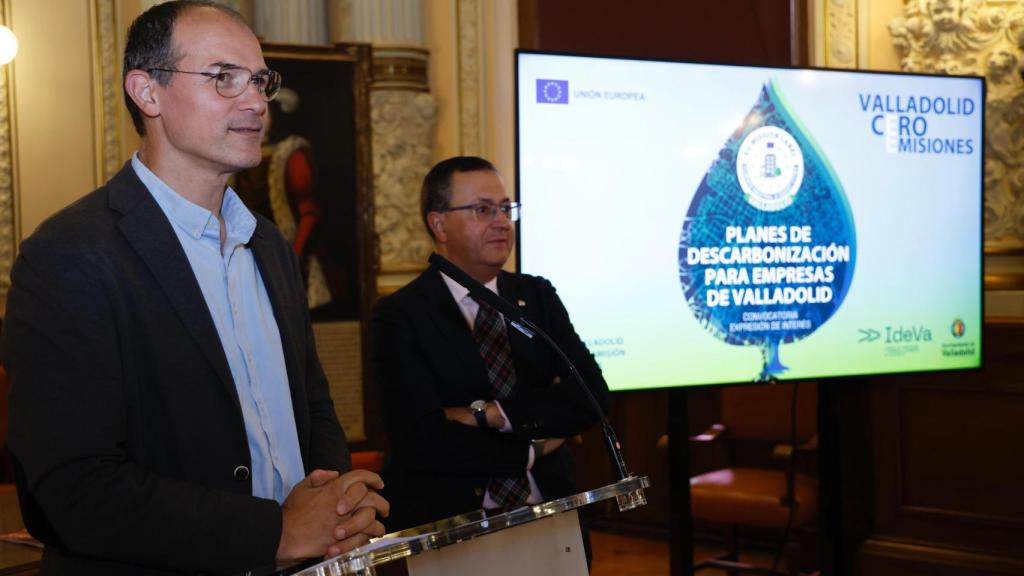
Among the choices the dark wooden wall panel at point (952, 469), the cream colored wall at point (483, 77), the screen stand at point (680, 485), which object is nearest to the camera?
the screen stand at point (680, 485)

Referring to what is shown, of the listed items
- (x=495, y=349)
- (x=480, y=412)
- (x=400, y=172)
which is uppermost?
(x=400, y=172)

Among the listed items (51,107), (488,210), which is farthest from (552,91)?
(51,107)

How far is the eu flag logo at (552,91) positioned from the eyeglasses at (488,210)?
21.6 inches

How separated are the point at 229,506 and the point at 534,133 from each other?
190cm

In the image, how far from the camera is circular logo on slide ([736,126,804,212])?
346cm

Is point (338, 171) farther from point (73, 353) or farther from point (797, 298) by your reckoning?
point (73, 353)

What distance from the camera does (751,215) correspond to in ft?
11.3

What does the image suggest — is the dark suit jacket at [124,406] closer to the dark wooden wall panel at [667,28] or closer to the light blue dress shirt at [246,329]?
the light blue dress shirt at [246,329]

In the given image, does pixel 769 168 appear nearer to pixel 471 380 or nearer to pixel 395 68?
pixel 471 380

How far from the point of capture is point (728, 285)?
3.43 meters

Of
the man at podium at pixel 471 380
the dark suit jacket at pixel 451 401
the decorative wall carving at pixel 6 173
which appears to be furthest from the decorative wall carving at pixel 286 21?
the dark suit jacket at pixel 451 401

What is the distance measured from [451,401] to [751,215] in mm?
1279

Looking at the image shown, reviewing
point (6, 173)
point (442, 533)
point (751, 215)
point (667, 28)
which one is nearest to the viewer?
point (442, 533)

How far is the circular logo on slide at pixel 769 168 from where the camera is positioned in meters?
3.46
